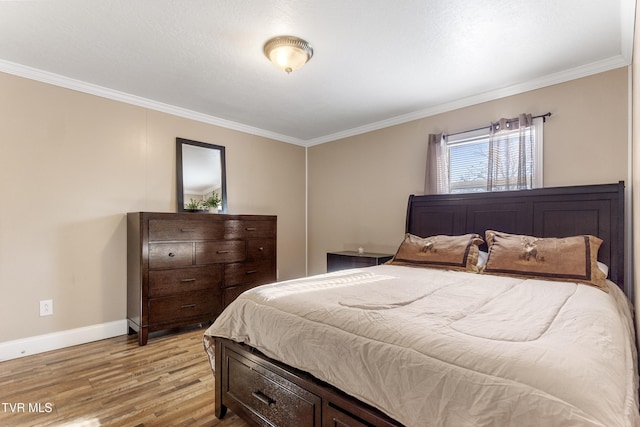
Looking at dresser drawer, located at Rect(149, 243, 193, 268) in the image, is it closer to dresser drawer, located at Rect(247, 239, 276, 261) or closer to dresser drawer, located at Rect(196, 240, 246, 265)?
dresser drawer, located at Rect(196, 240, 246, 265)

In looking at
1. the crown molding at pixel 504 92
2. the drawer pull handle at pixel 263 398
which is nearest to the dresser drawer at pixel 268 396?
the drawer pull handle at pixel 263 398

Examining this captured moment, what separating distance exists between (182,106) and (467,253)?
319 cm

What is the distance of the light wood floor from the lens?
5.88 ft

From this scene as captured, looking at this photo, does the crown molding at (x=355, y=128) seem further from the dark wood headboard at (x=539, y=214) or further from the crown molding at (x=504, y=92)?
the dark wood headboard at (x=539, y=214)

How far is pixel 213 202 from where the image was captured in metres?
3.75

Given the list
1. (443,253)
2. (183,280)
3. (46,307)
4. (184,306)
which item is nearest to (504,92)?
(443,253)

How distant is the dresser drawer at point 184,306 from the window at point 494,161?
273 cm

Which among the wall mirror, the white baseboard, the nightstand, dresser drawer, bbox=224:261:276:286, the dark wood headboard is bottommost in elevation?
the white baseboard

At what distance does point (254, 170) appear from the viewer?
168 inches

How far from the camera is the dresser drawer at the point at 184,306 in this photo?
2.89 m

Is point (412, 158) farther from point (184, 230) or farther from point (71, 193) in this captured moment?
point (71, 193)

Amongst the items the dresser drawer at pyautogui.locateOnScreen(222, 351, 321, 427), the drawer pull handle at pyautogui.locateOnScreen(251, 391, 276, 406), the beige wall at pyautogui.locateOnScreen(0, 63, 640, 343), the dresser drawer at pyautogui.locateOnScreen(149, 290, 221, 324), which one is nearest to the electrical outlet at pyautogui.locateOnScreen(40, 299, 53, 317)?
the beige wall at pyautogui.locateOnScreen(0, 63, 640, 343)

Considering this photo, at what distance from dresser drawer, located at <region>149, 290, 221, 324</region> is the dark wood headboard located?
7.14 feet

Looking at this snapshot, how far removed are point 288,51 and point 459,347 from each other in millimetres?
2062
